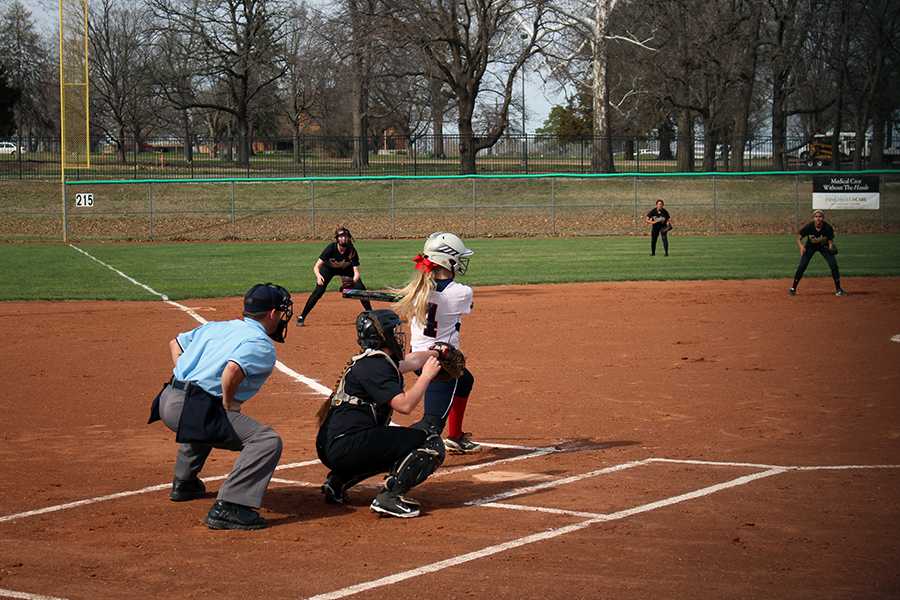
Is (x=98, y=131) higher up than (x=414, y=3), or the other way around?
(x=414, y=3)

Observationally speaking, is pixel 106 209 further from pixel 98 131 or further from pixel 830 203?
pixel 830 203

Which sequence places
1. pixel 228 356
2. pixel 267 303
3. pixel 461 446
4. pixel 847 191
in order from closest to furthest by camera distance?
pixel 228 356 → pixel 267 303 → pixel 461 446 → pixel 847 191

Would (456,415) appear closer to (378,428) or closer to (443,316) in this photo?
(443,316)

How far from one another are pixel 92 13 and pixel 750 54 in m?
42.2

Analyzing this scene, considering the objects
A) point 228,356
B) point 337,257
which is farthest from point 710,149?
point 228,356

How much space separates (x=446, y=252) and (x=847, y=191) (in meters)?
40.4

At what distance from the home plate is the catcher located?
535 millimetres

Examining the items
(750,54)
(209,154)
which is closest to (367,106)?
(209,154)

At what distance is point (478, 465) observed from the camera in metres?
9.51

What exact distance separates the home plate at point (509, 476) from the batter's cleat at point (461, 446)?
0.84 metres

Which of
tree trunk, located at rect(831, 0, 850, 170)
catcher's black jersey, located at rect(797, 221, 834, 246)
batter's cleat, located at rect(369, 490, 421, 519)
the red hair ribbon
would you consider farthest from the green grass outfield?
tree trunk, located at rect(831, 0, 850, 170)

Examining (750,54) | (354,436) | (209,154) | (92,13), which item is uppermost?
(92,13)

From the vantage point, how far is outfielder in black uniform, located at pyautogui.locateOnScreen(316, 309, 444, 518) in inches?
291

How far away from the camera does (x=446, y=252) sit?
912 cm
